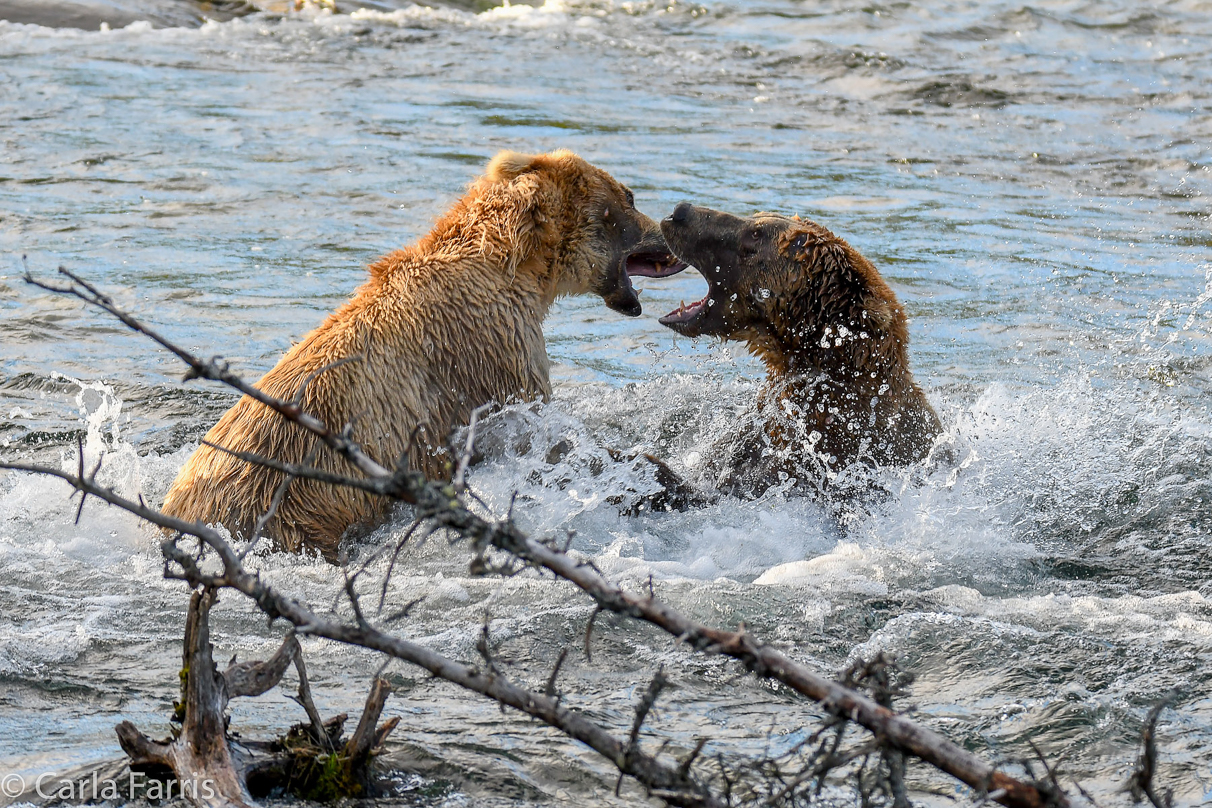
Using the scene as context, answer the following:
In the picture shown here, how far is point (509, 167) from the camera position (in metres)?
6.12

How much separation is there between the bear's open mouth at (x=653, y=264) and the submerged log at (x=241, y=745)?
138 inches

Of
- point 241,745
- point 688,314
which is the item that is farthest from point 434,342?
point 241,745

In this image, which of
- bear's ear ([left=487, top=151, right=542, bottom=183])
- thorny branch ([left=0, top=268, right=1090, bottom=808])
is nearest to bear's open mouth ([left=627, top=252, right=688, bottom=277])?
bear's ear ([left=487, top=151, right=542, bottom=183])

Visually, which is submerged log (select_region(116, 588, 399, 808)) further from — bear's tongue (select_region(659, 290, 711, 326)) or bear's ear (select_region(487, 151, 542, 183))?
bear's tongue (select_region(659, 290, 711, 326))

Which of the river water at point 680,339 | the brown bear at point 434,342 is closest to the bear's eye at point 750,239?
the brown bear at point 434,342

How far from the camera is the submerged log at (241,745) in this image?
10.6 ft

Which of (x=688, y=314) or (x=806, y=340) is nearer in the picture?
(x=806, y=340)

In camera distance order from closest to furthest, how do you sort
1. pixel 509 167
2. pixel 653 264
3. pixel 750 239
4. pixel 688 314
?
pixel 509 167
pixel 750 239
pixel 688 314
pixel 653 264

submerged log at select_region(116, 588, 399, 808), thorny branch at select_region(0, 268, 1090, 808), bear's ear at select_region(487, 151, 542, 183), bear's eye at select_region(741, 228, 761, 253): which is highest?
bear's ear at select_region(487, 151, 542, 183)

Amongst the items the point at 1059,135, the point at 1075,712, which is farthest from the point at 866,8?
the point at 1075,712

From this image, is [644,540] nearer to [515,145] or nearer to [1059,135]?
[515,145]

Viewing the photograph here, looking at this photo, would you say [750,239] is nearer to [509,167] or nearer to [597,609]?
[509,167]

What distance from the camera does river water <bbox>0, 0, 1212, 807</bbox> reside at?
4.24 metres

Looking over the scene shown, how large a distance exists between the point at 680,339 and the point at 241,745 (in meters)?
6.40
